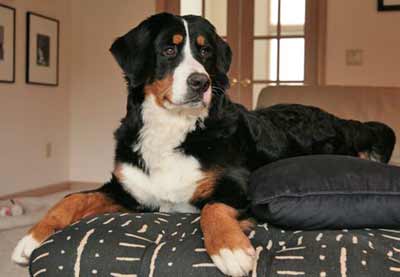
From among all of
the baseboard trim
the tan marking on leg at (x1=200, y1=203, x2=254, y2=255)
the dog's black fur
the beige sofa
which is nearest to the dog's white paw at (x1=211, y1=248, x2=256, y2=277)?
the tan marking on leg at (x1=200, y1=203, x2=254, y2=255)

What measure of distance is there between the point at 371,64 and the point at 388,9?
0.45 m

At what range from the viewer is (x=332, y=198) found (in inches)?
50.1

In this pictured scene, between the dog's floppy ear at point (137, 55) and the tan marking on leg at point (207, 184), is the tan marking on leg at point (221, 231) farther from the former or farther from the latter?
the dog's floppy ear at point (137, 55)

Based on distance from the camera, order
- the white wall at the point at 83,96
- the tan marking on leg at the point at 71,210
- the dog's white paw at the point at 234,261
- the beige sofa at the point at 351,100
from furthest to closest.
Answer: the white wall at the point at 83,96 < the beige sofa at the point at 351,100 < the tan marking on leg at the point at 71,210 < the dog's white paw at the point at 234,261

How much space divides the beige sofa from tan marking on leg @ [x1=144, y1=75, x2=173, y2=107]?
1.40m

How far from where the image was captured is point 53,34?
4.99 m

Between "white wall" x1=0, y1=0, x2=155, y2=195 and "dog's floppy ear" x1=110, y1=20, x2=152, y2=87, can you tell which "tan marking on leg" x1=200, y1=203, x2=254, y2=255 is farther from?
"white wall" x1=0, y1=0, x2=155, y2=195

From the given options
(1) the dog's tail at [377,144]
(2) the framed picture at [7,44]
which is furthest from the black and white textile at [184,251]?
(2) the framed picture at [7,44]

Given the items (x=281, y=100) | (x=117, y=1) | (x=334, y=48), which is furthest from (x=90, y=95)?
(x=281, y=100)

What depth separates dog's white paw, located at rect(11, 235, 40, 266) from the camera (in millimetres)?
1326

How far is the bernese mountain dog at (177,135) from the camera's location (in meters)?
1.55

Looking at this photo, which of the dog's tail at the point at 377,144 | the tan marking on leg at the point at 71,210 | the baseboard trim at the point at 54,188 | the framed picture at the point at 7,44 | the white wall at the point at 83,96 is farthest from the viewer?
the white wall at the point at 83,96

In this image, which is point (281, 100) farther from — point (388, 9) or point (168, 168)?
point (388, 9)

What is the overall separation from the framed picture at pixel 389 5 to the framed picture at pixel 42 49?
2.84m
